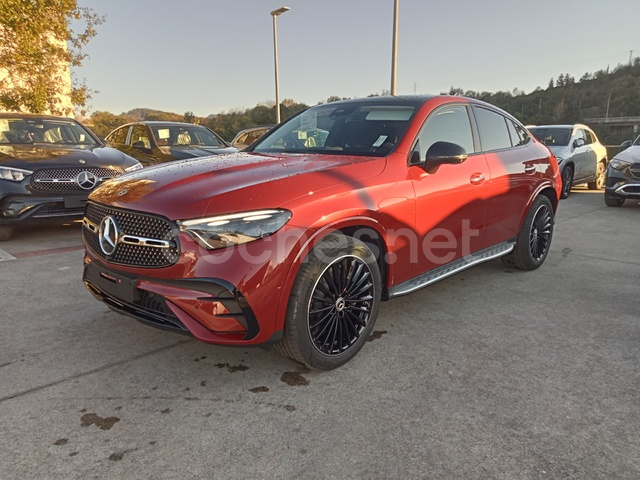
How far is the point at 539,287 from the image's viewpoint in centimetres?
410

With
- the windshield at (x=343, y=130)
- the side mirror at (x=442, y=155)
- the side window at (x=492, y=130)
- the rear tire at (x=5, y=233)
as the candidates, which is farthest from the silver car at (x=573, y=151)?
the rear tire at (x=5, y=233)

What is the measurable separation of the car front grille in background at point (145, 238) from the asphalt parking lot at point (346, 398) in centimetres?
70

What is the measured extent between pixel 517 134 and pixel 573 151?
22.0ft

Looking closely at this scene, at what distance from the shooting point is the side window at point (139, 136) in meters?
8.47

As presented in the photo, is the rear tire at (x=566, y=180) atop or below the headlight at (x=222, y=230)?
below

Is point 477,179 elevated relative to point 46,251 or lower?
Answer: elevated

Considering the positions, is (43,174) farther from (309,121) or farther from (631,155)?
(631,155)

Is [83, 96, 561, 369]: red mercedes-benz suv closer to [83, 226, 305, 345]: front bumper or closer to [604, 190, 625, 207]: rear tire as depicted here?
[83, 226, 305, 345]: front bumper

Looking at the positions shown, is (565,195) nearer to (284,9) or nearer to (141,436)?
(141,436)

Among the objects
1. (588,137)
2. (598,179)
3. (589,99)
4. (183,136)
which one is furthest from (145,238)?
Result: (589,99)

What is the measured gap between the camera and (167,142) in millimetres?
8406

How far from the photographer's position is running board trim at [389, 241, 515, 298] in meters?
3.00

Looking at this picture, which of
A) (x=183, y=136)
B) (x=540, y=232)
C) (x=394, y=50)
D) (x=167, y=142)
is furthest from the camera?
(x=394, y=50)

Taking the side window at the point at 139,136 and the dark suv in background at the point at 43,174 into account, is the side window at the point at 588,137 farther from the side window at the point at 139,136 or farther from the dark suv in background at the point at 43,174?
the dark suv in background at the point at 43,174
